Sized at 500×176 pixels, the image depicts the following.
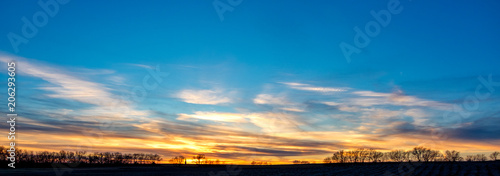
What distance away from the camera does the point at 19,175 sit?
61.1 metres

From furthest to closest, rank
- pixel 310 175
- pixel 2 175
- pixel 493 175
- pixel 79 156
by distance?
pixel 79 156, pixel 310 175, pixel 2 175, pixel 493 175

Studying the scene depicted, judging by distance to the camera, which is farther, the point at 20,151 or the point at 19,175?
the point at 20,151

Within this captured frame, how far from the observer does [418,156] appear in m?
200

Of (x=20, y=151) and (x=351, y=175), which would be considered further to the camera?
(x=20, y=151)

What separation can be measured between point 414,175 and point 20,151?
160m

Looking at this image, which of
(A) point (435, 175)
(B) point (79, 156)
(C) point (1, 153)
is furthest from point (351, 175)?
(B) point (79, 156)

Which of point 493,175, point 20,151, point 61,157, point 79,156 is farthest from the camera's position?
point 79,156

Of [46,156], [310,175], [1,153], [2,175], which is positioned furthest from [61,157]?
[310,175]

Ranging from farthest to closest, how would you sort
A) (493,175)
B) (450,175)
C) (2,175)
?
1. (2,175)
2. (450,175)
3. (493,175)

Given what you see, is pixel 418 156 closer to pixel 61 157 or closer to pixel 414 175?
pixel 414 175

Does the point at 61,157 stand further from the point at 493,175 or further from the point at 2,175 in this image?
the point at 493,175

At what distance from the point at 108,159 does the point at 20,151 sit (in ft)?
140

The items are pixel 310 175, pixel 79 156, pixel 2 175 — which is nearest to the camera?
pixel 2 175

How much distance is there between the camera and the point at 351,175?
211 feet
